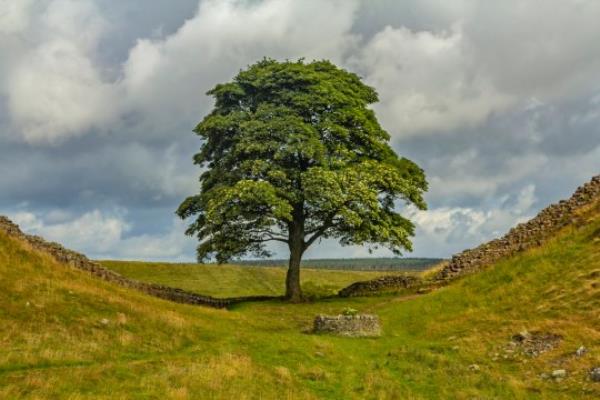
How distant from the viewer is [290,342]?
26328 millimetres

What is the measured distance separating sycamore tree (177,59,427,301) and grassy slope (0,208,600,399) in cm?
888

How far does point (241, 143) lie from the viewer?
44.4 metres

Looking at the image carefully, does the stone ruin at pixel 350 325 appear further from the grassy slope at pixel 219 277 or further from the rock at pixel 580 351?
the grassy slope at pixel 219 277

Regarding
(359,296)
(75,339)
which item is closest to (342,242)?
(359,296)

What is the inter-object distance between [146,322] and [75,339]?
14.3 ft

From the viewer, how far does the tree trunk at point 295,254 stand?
47.5 meters

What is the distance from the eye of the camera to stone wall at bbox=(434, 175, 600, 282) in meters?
42.9

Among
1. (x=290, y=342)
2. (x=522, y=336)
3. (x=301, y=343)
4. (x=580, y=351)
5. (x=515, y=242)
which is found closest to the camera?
(x=580, y=351)

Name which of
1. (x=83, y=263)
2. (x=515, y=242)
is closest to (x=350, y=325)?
(x=83, y=263)

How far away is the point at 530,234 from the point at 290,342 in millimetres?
27267

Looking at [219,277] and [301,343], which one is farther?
[219,277]

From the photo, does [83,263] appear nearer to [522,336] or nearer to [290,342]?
[290,342]

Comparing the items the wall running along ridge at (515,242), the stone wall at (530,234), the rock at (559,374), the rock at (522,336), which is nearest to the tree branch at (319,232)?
the wall running along ridge at (515,242)

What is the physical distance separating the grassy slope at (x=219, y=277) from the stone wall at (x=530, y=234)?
24.3 m
